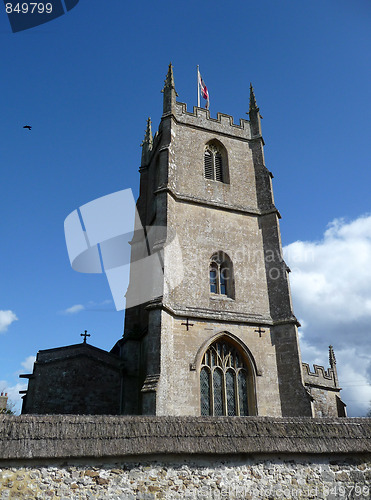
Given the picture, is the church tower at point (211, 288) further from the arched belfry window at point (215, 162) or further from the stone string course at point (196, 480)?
the stone string course at point (196, 480)

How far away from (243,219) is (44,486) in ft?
44.2

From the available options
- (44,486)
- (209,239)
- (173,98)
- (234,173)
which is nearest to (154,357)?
(209,239)

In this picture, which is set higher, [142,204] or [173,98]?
[173,98]

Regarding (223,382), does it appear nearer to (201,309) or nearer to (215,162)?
(201,309)

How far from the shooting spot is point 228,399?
13.9m

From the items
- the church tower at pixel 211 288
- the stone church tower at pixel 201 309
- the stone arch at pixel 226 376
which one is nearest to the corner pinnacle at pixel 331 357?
the stone church tower at pixel 201 309

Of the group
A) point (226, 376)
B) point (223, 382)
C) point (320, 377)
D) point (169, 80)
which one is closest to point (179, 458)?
point (223, 382)

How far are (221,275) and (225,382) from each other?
4.26 m

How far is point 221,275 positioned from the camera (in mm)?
16297

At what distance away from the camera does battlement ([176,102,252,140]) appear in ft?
63.4

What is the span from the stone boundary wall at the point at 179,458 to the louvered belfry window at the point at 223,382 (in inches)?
246

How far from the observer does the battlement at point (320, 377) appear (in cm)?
2016

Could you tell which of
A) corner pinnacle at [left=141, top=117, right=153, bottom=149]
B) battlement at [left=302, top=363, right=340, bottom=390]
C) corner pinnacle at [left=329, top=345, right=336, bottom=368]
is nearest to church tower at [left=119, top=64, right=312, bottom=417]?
corner pinnacle at [left=141, top=117, right=153, bottom=149]

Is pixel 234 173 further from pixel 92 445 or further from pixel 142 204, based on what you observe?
pixel 92 445
